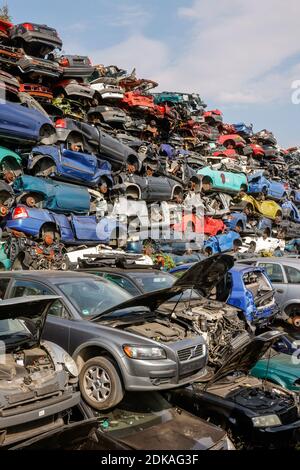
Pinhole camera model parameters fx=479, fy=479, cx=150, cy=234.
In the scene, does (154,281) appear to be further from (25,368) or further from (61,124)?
(61,124)

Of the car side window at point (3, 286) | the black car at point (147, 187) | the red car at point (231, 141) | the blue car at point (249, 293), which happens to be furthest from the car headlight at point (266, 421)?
the red car at point (231, 141)

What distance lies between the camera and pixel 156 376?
17.1ft

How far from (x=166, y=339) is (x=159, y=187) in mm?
13391

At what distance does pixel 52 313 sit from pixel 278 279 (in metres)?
6.49

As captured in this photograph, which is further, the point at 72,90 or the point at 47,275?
the point at 72,90

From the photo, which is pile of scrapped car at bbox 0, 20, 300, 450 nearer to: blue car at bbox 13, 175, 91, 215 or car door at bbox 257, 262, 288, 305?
blue car at bbox 13, 175, 91, 215

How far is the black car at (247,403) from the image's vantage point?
472 cm

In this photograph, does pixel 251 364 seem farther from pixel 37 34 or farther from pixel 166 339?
pixel 37 34

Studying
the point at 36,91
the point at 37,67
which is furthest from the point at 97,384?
the point at 37,67

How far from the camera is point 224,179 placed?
22.4 metres

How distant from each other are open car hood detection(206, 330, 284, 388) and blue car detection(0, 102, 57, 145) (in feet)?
32.9

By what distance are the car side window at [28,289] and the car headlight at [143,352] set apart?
1400 millimetres

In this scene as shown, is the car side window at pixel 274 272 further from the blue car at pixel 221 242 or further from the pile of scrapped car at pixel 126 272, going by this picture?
the blue car at pixel 221 242
